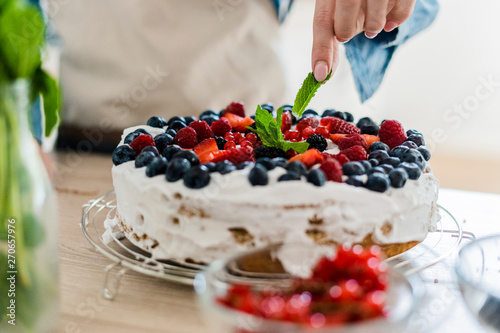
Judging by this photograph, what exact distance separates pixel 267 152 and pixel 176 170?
9.9 inches

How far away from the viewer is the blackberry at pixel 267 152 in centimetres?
127

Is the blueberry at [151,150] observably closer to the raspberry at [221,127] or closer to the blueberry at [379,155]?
the raspberry at [221,127]

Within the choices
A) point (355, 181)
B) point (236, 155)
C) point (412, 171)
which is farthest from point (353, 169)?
point (236, 155)

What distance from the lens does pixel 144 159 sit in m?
1.22

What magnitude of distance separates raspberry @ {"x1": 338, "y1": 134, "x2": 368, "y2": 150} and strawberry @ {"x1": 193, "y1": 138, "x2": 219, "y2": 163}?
12.6 inches

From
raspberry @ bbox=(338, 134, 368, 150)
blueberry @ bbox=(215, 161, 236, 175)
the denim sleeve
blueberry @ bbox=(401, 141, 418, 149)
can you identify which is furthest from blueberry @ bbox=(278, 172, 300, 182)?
the denim sleeve

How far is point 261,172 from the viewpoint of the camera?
3.55ft

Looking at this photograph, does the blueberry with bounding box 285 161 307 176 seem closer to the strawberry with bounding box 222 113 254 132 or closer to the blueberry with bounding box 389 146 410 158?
the blueberry with bounding box 389 146 410 158

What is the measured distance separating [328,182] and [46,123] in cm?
55

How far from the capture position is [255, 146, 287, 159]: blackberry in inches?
50.1

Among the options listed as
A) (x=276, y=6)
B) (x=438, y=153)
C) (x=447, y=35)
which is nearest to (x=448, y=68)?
(x=447, y=35)

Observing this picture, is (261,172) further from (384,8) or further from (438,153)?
(438,153)

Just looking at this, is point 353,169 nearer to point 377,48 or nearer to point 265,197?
point 265,197

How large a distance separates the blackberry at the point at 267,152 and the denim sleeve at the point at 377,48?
0.78 meters
